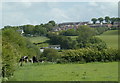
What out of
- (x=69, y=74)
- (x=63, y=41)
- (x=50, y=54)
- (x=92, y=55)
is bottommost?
(x=50, y=54)

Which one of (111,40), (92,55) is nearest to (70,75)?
(92,55)

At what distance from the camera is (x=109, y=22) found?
143 metres

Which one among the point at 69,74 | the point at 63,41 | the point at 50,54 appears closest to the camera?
the point at 69,74

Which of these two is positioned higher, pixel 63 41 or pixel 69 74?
pixel 63 41

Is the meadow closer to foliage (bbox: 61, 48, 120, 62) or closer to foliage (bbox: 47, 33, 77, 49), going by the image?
foliage (bbox: 61, 48, 120, 62)

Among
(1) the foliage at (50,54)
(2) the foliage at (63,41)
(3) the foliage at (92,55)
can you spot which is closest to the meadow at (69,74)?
(3) the foliage at (92,55)

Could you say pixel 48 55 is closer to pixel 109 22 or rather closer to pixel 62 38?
pixel 62 38

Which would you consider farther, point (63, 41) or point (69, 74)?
point (63, 41)

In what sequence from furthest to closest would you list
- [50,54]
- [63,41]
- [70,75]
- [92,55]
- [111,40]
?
[111,40], [63,41], [50,54], [92,55], [70,75]

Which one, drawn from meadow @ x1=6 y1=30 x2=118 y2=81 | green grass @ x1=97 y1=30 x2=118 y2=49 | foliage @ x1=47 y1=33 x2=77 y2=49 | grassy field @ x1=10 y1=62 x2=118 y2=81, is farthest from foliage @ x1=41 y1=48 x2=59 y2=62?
grassy field @ x1=10 y1=62 x2=118 y2=81

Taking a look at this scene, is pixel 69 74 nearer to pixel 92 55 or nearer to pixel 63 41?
pixel 92 55

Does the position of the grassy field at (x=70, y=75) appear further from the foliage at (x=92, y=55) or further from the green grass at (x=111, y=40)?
the green grass at (x=111, y=40)

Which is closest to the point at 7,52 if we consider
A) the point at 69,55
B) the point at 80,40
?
the point at 69,55

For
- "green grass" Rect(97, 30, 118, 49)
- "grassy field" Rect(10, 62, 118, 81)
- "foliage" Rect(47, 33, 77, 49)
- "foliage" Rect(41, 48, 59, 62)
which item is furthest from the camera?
"foliage" Rect(47, 33, 77, 49)
